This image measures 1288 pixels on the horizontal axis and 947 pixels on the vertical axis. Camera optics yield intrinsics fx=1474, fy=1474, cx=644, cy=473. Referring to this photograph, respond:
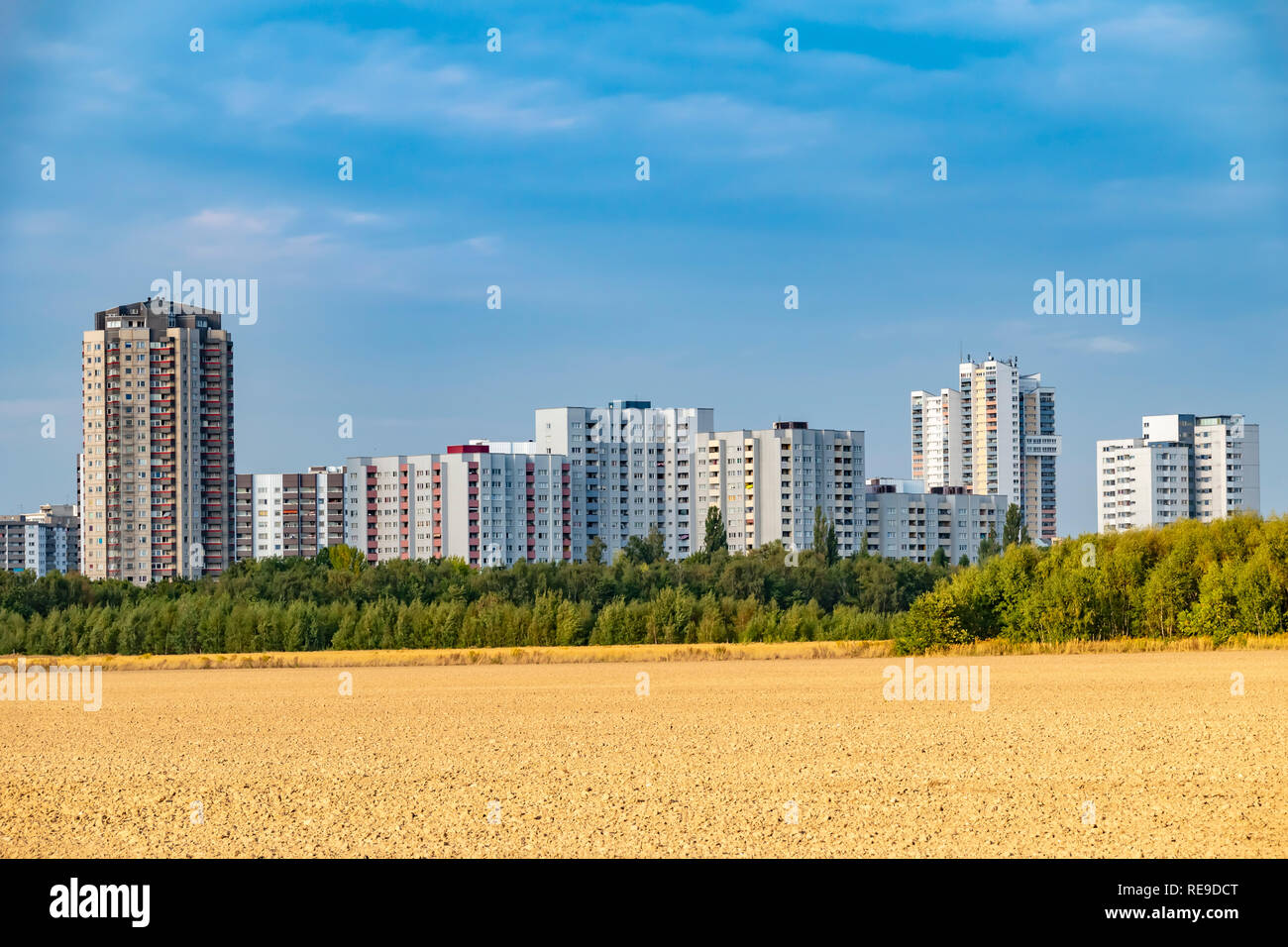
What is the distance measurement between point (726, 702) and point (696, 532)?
395 feet

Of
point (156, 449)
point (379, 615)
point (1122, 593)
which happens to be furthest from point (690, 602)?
point (156, 449)

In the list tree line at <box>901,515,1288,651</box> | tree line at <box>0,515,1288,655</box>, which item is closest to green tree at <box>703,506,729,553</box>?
tree line at <box>0,515,1288,655</box>

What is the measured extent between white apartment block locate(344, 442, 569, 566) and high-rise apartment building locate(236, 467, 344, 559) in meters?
19.1

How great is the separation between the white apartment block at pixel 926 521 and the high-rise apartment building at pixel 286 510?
60.8 metres

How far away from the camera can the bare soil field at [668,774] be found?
15.6 metres

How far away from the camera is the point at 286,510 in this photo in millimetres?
175750

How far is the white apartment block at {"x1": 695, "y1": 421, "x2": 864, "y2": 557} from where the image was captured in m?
148

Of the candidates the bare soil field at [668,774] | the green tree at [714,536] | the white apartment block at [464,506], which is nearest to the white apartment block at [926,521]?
the white apartment block at [464,506]

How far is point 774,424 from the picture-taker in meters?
152

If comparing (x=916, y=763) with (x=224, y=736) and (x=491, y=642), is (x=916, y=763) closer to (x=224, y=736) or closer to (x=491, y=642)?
(x=224, y=736)

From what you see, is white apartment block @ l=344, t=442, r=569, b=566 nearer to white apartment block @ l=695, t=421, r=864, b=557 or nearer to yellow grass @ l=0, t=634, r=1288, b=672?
white apartment block @ l=695, t=421, r=864, b=557

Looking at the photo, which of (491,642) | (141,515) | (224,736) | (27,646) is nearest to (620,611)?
(491,642)

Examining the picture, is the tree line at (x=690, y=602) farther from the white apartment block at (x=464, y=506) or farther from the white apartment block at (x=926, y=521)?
the white apartment block at (x=926, y=521)
